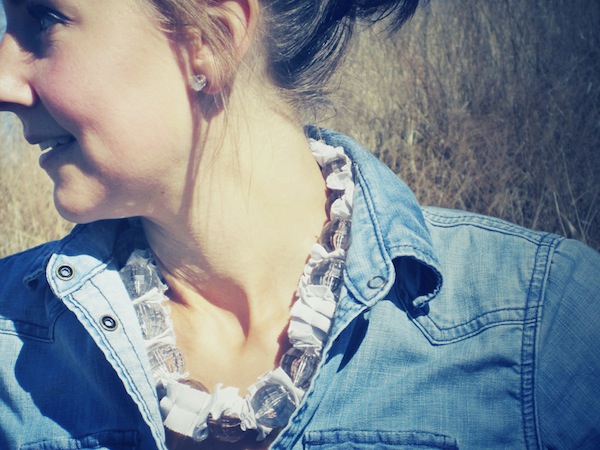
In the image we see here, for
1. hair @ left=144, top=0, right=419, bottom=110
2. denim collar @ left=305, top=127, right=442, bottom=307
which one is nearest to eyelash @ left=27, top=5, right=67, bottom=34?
hair @ left=144, top=0, right=419, bottom=110

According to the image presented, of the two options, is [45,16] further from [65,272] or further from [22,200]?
[22,200]

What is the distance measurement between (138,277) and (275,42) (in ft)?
2.18

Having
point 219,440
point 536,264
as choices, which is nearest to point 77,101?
point 219,440

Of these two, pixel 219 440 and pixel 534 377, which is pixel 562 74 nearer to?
pixel 534 377

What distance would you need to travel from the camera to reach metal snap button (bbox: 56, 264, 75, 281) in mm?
1230

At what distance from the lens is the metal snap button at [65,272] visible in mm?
1230

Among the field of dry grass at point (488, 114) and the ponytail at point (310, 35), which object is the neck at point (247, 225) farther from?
the field of dry grass at point (488, 114)

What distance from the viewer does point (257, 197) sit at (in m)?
1.30

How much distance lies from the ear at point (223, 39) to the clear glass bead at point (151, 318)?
541 millimetres

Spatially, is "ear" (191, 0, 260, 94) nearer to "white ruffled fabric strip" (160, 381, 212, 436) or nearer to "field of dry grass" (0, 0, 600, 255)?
"white ruffled fabric strip" (160, 381, 212, 436)

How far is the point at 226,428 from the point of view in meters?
1.21

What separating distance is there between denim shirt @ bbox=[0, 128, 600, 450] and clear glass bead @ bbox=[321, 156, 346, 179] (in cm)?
10

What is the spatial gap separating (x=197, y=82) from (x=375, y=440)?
848mm

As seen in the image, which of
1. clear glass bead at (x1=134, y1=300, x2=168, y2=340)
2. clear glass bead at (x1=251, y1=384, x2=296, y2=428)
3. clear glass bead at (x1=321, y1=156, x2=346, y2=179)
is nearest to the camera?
clear glass bead at (x1=251, y1=384, x2=296, y2=428)
